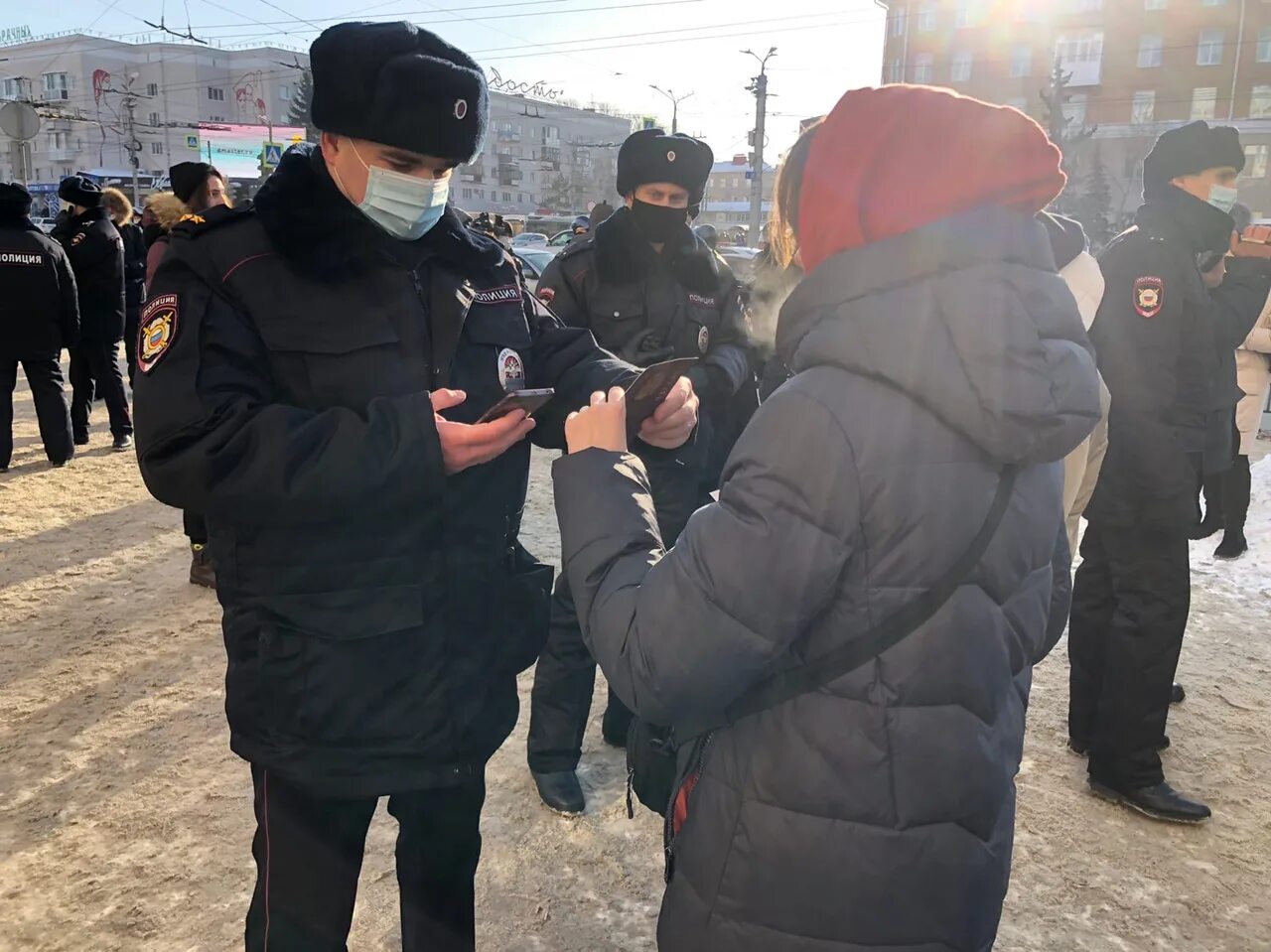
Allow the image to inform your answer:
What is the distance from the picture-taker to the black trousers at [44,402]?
6.56m

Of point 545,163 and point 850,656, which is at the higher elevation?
point 545,163

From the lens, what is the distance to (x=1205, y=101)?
148 ft

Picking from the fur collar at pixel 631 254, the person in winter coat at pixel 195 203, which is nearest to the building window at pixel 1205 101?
the person in winter coat at pixel 195 203

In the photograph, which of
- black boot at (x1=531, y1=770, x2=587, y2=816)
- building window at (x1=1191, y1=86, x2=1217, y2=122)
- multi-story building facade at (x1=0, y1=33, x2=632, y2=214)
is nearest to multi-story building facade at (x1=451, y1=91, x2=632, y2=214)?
multi-story building facade at (x1=0, y1=33, x2=632, y2=214)

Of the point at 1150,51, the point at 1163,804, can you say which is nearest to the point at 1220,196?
the point at 1163,804

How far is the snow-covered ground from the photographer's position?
2486 millimetres

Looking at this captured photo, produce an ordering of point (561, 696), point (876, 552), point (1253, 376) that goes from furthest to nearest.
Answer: point (1253, 376) → point (561, 696) → point (876, 552)

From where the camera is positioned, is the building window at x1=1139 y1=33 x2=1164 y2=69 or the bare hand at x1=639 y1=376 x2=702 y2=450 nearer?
the bare hand at x1=639 y1=376 x2=702 y2=450

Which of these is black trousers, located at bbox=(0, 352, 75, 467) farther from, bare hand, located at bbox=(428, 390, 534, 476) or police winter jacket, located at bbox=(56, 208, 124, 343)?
bare hand, located at bbox=(428, 390, 534, 476)

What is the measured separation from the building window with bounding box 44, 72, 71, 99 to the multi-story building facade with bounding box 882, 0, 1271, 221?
62.8m

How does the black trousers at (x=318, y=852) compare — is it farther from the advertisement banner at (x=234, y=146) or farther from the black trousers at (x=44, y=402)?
the advertisement banner at (x=234, y=146)

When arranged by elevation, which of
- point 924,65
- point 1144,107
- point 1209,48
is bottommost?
point 1144,107

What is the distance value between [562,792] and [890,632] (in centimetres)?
211

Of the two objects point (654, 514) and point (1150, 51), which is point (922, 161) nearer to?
point (654, 514)
